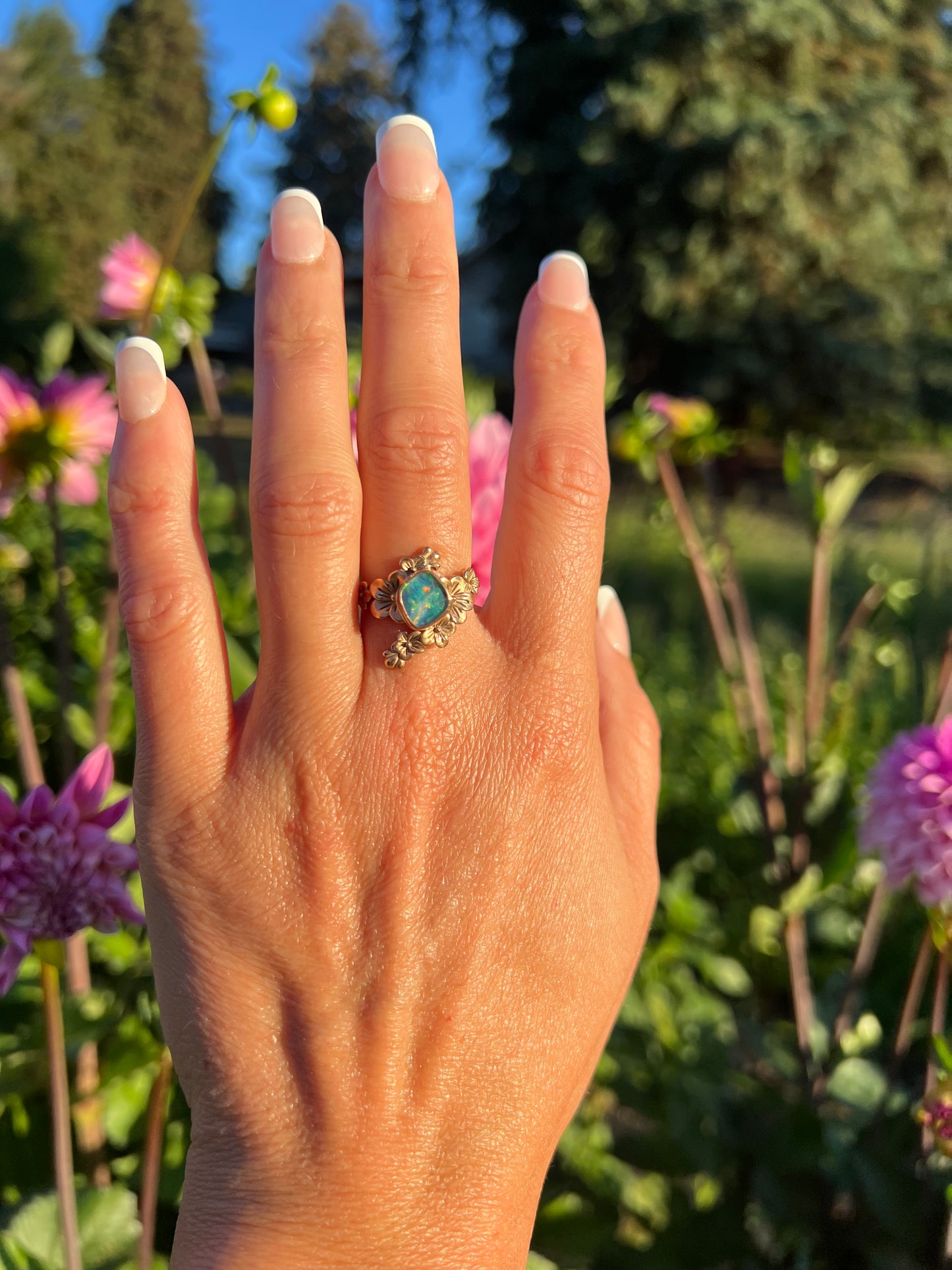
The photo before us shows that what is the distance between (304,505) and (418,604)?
123mm

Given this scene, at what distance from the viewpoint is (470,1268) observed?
26.4 inches

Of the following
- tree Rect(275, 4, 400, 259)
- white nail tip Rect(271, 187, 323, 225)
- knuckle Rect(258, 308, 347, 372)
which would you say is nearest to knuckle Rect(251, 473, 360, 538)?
knuckle Rect(258, 308, 347, 372)

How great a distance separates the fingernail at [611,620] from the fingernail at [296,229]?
1.42 feet

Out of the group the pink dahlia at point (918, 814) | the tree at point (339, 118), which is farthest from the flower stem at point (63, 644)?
the tree at point (339, 118)

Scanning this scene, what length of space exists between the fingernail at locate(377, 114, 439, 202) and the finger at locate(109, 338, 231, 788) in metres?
0.27

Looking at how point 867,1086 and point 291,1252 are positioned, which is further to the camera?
point 867,1086

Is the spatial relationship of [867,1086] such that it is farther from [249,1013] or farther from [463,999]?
[249,1013]

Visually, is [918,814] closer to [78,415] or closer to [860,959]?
[860,959]

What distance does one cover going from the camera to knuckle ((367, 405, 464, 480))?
0.84 metres

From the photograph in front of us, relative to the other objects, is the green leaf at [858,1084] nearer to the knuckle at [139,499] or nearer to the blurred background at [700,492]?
the blurred background at [700,492]

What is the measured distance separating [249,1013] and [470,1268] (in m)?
0.23

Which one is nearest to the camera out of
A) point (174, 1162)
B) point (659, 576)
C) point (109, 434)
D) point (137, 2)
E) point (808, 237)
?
point (174, 1162)

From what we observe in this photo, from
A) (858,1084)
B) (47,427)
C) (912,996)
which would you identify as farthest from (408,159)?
(858,1084)

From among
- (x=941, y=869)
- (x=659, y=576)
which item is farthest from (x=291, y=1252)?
(x=659, y=576)
